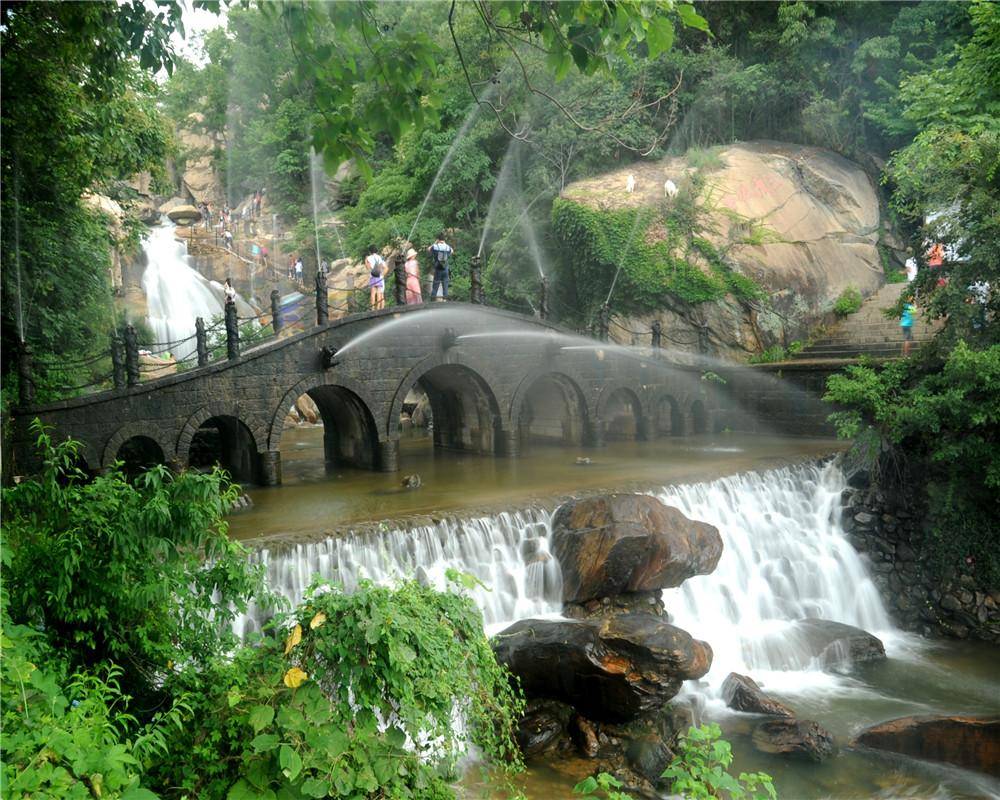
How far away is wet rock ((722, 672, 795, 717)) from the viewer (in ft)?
31.7

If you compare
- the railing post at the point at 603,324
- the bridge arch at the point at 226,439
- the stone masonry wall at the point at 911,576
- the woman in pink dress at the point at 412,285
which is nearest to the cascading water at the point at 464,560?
the bridge arch at the point at 226,439

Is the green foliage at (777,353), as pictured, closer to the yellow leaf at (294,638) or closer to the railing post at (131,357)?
the railing post at (131,357)

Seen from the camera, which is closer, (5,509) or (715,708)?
(5,509)

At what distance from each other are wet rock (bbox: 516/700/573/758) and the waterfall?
6.66 ft

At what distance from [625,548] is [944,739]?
4.31 m

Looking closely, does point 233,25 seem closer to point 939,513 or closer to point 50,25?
point 50,25

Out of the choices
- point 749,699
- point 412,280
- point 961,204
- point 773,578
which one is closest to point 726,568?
point 773,578

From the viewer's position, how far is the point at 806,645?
38.0ft

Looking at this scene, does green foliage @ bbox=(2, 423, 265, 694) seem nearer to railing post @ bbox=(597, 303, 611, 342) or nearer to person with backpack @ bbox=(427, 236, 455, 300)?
person with backpack @ bbox=(427, 236, 455, 300)

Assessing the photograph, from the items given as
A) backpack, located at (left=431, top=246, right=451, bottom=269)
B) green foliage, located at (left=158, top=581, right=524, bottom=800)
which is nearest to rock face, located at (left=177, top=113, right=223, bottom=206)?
backpack, located at (left=431, top=246, right=451, bottom=269)

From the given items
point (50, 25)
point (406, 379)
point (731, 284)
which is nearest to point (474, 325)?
point (406, 379)

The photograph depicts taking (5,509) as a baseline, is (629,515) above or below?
below

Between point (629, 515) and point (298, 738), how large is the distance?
7.97m

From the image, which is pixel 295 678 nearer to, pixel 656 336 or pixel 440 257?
pixel 440 257
